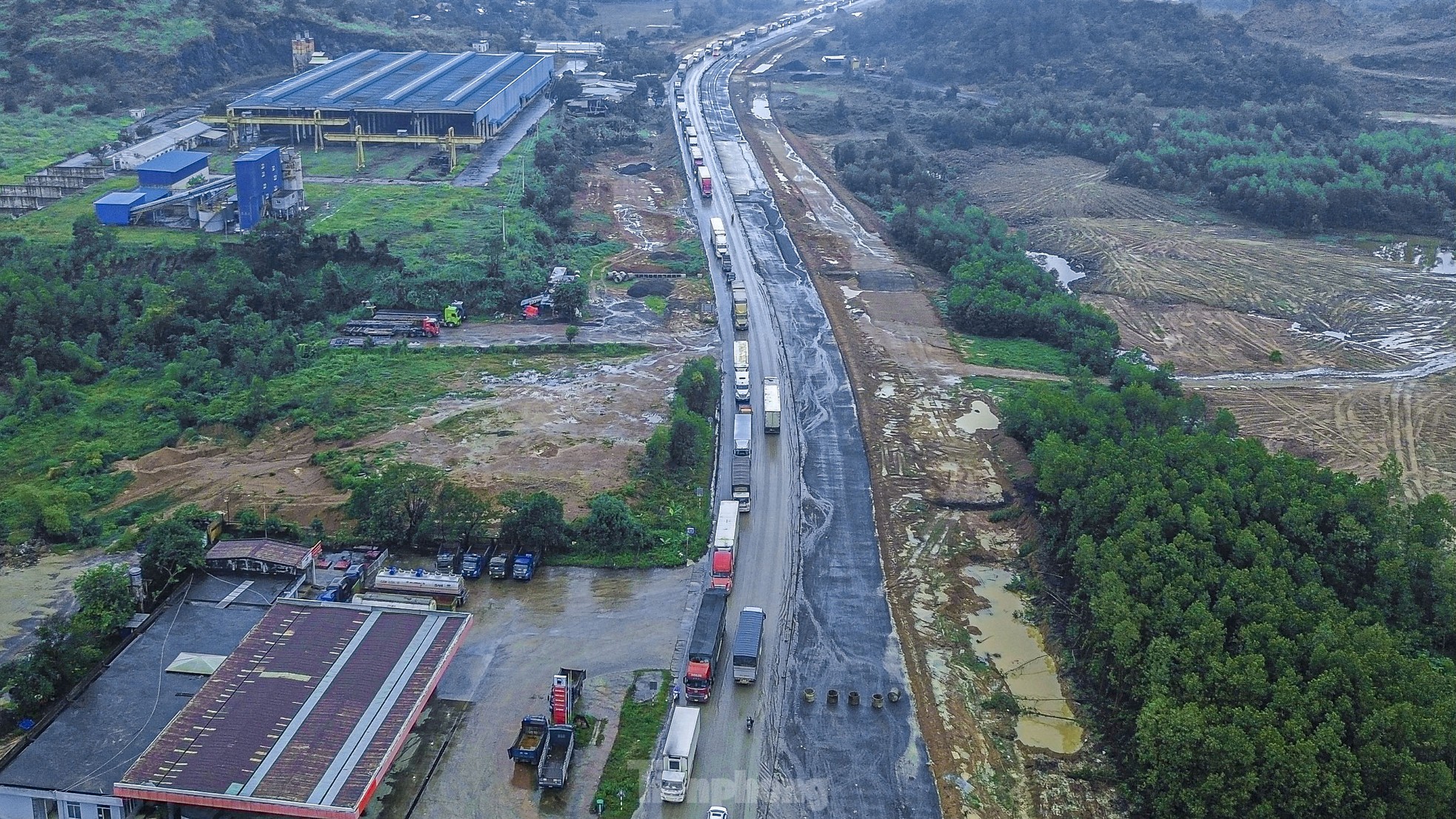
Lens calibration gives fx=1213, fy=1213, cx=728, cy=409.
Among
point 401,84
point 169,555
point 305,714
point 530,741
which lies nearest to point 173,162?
point 401,84

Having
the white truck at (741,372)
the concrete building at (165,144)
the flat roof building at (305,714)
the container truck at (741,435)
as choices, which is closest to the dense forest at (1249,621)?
the container truck at (741,435)

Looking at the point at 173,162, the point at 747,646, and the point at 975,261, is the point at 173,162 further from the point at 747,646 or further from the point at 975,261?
the point at 747,646

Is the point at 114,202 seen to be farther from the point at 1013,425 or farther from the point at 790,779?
the point at 790,779

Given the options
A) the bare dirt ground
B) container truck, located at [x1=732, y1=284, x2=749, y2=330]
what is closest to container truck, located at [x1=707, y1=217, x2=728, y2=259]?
container truck, located at [x1=732, y1=284, x2=749, y2=330]

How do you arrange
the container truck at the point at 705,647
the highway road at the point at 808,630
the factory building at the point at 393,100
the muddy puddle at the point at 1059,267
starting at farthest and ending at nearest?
the factory building at the point at 393,100 → the muddy puddle at the point at 1059,267 → the container truck at the point at 705,647 → the highway road at the point at 808,630

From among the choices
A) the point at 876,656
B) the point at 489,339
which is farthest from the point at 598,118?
the point at 876,656

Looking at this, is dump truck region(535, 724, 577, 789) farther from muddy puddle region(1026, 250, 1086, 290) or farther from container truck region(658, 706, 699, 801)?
muddy puddle region(1026, 250, 1086, 290)

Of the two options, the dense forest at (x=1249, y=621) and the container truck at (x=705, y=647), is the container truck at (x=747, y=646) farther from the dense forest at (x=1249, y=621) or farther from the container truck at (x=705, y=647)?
the dense forest at (x=1249, y=621)
